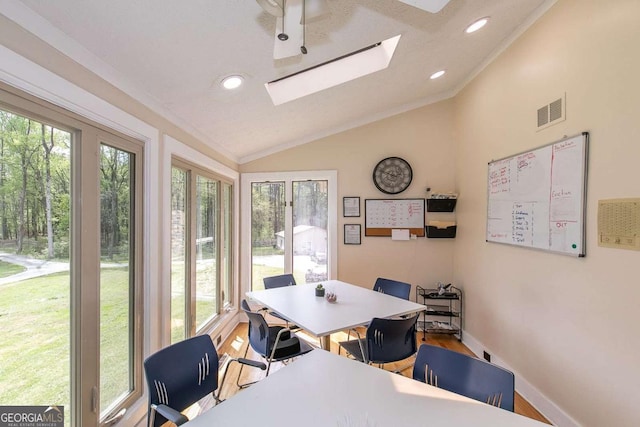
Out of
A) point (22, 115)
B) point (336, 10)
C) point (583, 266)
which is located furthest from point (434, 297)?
point (22, 115)

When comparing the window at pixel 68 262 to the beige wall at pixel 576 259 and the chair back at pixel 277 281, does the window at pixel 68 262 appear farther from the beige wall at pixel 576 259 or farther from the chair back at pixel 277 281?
the beige wall at pixel 576 259

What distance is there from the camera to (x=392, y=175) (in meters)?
3.66

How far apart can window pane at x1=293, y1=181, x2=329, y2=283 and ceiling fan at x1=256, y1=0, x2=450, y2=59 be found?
2.61 meters

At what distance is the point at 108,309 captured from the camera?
5.47 feet

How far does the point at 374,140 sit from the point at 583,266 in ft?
8.40

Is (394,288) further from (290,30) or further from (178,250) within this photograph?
(290,30)

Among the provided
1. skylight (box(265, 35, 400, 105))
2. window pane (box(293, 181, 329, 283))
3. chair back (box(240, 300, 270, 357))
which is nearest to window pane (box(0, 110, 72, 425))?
chair back (box(240, 300, 270, 357))

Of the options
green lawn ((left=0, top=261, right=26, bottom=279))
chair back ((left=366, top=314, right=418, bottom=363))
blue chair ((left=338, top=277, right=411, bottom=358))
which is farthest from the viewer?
blue chair ((left=338, top=277, right=411, bottom=358))

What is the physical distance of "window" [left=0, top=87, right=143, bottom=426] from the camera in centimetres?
116

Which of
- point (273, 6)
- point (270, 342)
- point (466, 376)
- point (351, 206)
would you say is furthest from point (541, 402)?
point (273, 6)

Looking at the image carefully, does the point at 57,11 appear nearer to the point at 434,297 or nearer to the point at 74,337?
the point at 74,337

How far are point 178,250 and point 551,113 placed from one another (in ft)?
10.3

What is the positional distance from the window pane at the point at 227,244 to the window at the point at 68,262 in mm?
1664

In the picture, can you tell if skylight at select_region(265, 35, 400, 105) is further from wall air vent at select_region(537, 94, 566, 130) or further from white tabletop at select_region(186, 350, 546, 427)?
white tabletop at select_region(186, 350, 546, 427)
